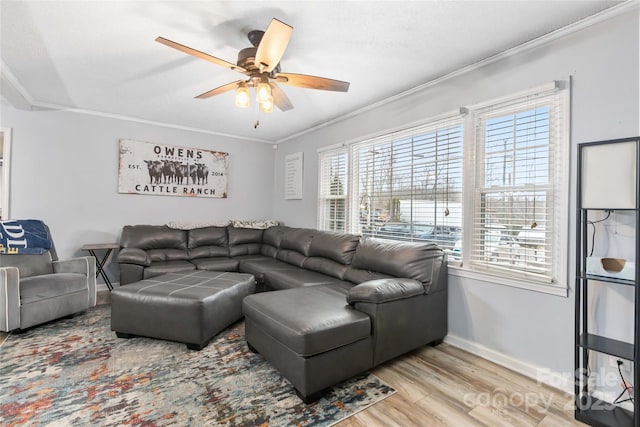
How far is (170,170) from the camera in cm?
452

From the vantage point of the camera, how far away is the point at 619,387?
1.77 m

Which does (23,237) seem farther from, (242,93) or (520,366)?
(520,366)

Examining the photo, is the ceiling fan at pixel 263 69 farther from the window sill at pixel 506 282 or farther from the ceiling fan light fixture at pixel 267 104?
the window sill at pixel 506 282

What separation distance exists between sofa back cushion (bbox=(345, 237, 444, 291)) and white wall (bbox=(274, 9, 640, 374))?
1.10ft

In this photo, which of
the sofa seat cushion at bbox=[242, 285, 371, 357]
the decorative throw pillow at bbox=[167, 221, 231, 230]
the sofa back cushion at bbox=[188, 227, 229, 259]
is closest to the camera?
the sofa seat cushion at bbox=[242, 285, 371, 357]

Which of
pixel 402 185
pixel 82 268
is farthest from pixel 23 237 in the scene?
pixel 402 185

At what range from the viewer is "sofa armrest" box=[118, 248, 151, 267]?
3.46 metres

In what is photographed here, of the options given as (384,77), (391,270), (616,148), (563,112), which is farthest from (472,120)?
(391,270)

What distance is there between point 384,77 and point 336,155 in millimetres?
1499

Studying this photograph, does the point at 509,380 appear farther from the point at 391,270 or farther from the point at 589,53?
the point at 589,53

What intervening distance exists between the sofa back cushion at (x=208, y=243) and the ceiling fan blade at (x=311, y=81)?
2.81 metres

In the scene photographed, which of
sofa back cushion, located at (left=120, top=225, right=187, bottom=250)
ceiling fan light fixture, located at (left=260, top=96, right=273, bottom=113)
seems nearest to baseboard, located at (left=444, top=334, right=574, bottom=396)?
ceiling fan light fixture, located at (left=260, top=96, right=273, bottom=113)

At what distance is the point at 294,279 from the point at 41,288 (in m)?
2.31

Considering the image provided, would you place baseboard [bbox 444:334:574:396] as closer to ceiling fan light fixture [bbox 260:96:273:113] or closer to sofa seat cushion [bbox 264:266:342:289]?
sofa seat cushion [bbox 264:266:342:289]
